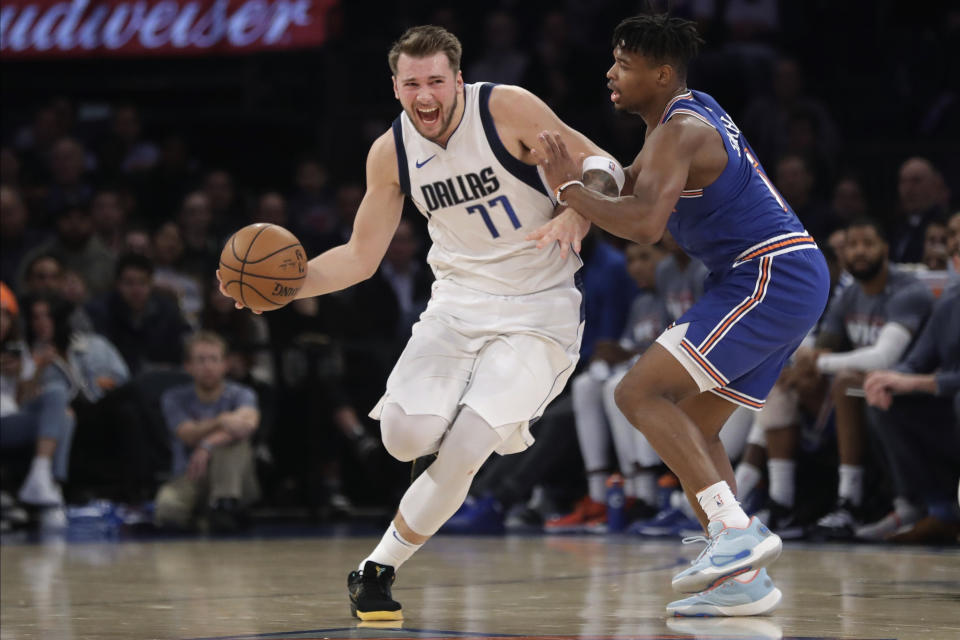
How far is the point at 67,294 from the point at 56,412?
1121 millimetres

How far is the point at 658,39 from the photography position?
190 inches

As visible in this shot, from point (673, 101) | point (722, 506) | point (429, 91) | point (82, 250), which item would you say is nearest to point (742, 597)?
point (722, 506)

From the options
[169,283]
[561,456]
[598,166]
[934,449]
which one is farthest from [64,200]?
[598,166]

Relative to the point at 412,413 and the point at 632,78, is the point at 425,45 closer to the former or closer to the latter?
the point at 632,78

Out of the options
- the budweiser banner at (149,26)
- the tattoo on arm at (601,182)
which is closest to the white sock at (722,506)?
the tattoo on arm at (601,182)

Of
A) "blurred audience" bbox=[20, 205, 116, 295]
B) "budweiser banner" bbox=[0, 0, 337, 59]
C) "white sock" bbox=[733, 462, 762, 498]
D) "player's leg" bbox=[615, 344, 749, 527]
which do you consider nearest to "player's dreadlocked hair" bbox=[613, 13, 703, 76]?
"player's leg" bbox=[615, 344, 749, 527]

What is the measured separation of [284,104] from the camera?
15.0m

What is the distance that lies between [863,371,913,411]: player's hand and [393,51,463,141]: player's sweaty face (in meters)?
3.60

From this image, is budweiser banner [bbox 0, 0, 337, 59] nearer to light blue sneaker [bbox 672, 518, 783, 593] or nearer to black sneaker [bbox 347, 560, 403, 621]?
black sneaker [bbox 347, 560, 403, 621]

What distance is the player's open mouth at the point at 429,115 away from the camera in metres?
4.87

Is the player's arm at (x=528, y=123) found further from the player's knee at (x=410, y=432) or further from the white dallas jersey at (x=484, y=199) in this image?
the player's knee at (x=410, y=432)

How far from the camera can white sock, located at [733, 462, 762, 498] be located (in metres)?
8.45

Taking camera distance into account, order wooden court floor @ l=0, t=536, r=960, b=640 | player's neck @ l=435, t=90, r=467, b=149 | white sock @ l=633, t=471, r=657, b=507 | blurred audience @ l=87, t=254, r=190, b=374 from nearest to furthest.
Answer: wooden court floor @ l=0, t=536, r=960, b=640 → player's neck @ l=435, t=90, r=467, b=149 → white sock @ l=633, t=471, r=657, b=507 → blurred audience @ l=87, t=254, r=190, b=374

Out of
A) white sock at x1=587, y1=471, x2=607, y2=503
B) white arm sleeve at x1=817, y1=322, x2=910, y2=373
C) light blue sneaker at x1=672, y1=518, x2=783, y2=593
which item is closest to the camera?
light blue sneaker at x1=672, y1=518, x2=783, y2=593
